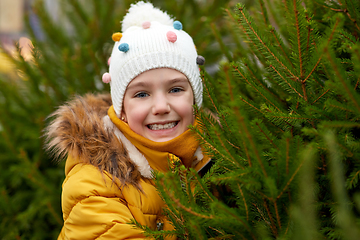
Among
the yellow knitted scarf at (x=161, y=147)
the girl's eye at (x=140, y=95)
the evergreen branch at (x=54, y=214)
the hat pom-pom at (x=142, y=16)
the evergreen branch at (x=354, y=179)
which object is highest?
the hat pom-pom at (x=142, y=16)

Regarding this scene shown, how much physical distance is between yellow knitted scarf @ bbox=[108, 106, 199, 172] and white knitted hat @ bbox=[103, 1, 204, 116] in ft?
0.77

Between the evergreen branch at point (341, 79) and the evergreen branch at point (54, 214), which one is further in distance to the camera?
the evergreen branch at point (54, 214)

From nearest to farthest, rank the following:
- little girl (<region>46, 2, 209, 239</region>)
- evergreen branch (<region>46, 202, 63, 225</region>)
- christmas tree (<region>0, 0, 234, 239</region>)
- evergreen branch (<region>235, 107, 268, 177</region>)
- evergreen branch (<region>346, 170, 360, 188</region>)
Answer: evergreen branch (<region>235, 107, 268, 177</region>)
evergreen branch (<region>346, 170, 360, 188</region>)
little girl (<region>46, 2, 209, 239</region>)
evergreen branch (<region>46, 202, 63, 225</region>)
christmas tree (<region>0, 0, 234, 239</region>)

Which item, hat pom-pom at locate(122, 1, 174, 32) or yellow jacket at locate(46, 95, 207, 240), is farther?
hat pom-pom at locate(122, 1, 174, 32)

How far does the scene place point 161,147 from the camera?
154 cm

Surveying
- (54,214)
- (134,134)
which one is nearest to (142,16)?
(134,134)

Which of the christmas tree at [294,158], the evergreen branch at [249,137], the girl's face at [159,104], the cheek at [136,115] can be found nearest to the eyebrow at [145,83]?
the girl's face at [159,104]

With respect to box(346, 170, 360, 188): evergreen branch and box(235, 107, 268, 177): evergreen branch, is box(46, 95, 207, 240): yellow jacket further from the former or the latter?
box(346, 170, 360, 188): evergreen branch

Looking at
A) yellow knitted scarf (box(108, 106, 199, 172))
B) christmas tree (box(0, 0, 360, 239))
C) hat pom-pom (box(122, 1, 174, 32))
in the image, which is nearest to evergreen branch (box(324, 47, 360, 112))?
christmas tree (box(0, 0, 360, 239))

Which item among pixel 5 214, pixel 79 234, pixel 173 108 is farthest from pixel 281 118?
pixel 5 214

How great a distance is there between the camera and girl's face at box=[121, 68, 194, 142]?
155 cm

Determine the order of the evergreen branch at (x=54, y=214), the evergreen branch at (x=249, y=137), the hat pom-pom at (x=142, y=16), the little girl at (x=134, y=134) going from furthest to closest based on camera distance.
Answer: the evergreen branch at (x=54, y=214)
the hat pom-pom at (x=142, y=16)
the little girl at (x=134, y=134)
the evergreen branch at (x=249, y=137)

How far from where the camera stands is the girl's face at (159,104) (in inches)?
60.9

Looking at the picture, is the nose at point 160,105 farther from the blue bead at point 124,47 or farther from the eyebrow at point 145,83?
the blue bead at point 124,47
